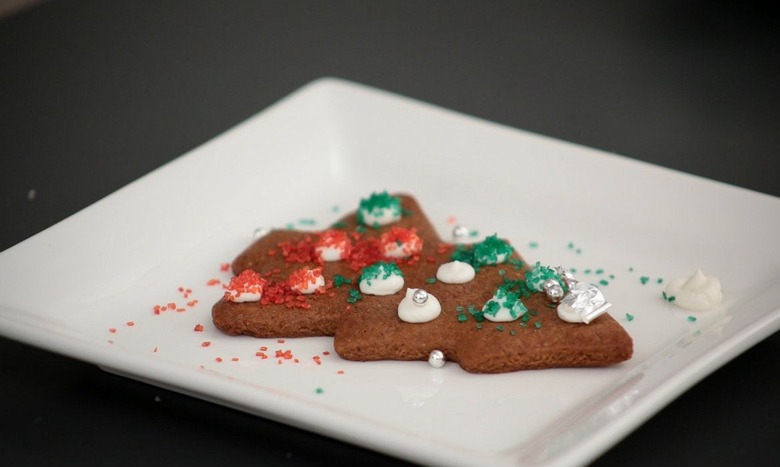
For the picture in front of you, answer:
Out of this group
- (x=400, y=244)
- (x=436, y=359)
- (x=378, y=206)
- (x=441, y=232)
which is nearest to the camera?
(x=436, y=359)

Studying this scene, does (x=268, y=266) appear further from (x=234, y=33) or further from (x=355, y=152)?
(x=234, y=33)

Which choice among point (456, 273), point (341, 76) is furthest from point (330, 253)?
point (341, 76)

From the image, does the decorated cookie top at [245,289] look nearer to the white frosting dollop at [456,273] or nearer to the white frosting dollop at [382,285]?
the white frosting dollop at [382,285]

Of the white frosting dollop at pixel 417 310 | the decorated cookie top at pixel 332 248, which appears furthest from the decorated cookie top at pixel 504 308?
the decorated cookie top at pixel 332 248

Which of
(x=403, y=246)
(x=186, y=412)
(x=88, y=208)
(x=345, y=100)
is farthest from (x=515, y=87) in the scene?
(x=186, y=412)

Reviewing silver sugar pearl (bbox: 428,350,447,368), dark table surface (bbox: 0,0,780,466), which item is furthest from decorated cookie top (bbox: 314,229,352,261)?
dark table surface (bbox: 0,0,780,466)

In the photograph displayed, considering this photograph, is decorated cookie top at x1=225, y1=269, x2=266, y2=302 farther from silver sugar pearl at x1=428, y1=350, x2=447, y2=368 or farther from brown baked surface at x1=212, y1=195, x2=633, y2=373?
silver sugar pearl at x1=428, y1=350, x2=447, y2=368

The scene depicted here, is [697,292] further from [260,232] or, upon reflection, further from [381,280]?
[260,232]
